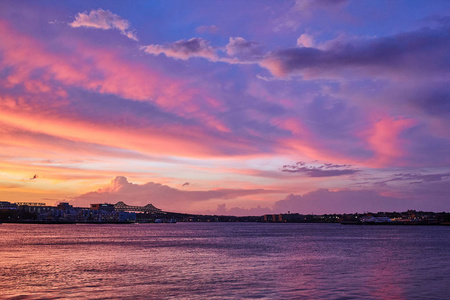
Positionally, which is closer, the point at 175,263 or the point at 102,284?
the point at 102,284

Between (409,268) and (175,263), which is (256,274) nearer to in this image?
(175,263)

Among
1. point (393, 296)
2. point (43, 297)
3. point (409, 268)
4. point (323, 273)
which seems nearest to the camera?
point (43, 297)

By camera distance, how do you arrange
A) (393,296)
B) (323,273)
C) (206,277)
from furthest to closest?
(323,273)
(206,277)
(393,296)

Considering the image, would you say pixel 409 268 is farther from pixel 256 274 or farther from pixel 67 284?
pixel 67 284

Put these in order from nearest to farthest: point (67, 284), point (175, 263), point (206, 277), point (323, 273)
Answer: point (67, 284), point (206, 277), point (323, 273), point (175, 263)

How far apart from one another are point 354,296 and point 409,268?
21432 mm

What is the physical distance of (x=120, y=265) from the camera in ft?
164

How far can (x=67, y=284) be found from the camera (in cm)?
3506

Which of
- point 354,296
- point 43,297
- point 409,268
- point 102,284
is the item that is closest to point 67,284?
point 102,284

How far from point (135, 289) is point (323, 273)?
19858mm

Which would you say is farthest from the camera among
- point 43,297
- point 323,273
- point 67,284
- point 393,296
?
point 323,273

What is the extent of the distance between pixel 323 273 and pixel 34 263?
33.2 metres

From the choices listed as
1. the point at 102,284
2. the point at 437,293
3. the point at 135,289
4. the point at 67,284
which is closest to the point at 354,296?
the point at 437,293

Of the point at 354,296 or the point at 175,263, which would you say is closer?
the point at 354,296
